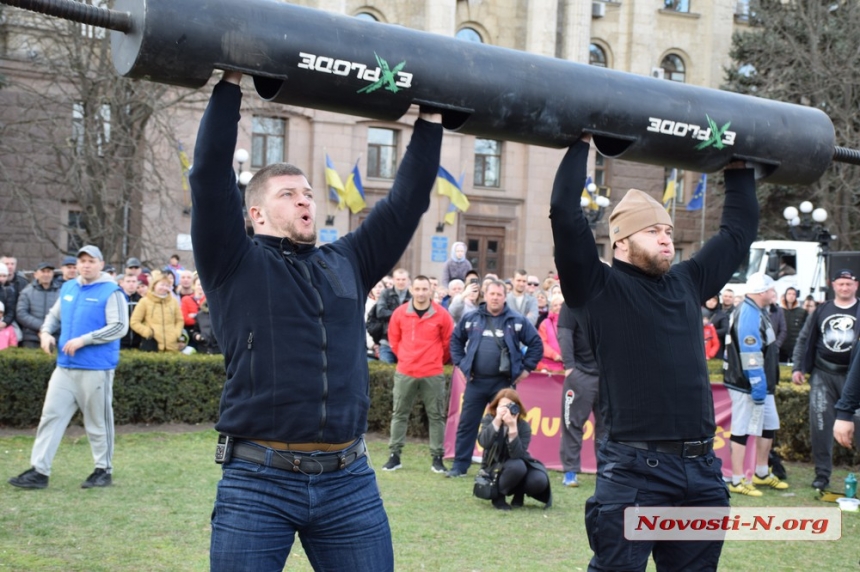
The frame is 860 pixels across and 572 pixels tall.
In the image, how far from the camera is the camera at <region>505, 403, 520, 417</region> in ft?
32.8

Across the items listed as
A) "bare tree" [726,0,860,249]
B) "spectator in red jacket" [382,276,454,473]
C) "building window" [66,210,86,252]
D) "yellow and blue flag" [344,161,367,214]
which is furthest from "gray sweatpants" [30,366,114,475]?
"bare tree" [726,0,860,249]

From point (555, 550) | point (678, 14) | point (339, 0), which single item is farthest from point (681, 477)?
point (678, 14)

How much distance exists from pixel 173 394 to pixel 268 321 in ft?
35.0

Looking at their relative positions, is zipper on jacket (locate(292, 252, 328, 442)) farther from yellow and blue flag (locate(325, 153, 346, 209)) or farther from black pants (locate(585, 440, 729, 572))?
yellow and blue flag (locate(325, 153, 346, 209))

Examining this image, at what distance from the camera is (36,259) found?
3052cm

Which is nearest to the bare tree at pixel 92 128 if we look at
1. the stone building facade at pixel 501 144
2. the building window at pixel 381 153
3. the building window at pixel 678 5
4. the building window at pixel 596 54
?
the stone building facade at pixel 501 144

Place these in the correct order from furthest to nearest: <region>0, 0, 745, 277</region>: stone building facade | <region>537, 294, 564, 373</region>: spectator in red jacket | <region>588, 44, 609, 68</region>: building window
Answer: <region>588, 44, 609, 68</region>: building window, <region>0, 0, 745, 277</region>: stone building facade, <region>537, 294, 564, 373</region>: spectator in red jacket

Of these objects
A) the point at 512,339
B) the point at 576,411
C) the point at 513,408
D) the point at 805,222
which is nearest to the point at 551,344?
the point at 576,411

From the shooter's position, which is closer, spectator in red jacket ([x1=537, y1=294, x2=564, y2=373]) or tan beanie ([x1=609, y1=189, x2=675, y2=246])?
tan beanie ([x1=609, y1=189, x2=675, y2=246])

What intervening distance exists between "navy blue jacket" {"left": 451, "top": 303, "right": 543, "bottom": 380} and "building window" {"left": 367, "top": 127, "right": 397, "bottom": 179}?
24762 mm

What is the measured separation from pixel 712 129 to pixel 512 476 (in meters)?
5.84

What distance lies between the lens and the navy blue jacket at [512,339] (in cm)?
1129

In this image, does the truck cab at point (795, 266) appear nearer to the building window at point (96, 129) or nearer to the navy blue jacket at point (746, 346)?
the navy blue jacket at point (746, 346)

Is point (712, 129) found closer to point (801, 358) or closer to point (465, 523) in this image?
point (465, 523)
